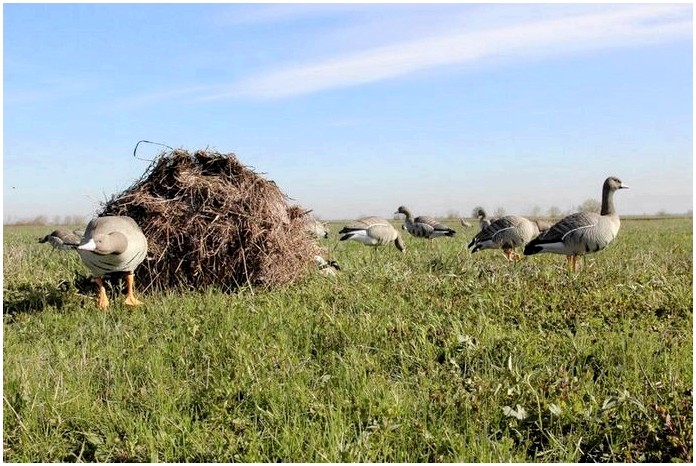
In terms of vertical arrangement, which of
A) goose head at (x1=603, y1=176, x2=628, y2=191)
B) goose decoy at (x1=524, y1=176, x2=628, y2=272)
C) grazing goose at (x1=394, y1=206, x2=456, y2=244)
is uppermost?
goose head at (x1=603, y1=176, x2=628, y2=191)

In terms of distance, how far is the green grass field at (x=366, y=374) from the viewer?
4.89 meters

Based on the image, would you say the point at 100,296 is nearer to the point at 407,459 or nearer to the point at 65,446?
the point at 65,446

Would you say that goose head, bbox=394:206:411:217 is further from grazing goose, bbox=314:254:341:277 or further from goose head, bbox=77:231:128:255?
goose head, bbox=77:231:128:255

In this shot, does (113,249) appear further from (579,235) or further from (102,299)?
(579,235)

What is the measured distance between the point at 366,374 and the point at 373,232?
1264cm

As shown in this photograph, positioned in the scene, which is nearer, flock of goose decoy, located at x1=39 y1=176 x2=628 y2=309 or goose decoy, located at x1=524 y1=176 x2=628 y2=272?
flock of goose decoy, located at x1=39 y1=176 x2=628 y2=309

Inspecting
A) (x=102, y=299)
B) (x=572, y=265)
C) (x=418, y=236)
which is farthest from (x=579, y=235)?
(x=418, y=236)

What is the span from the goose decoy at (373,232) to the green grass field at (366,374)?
8.98m

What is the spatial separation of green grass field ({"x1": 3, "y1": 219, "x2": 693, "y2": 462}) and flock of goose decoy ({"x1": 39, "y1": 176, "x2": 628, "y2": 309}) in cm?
66

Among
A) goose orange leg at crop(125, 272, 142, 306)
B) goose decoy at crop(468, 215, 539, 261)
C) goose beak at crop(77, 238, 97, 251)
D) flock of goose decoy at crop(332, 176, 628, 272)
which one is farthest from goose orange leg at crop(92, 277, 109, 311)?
A: goose decoy at crop(468, 215, 539, 261)

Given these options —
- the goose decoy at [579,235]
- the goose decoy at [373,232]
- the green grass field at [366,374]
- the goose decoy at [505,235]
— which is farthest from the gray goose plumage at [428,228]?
the green grass field at [366,374]

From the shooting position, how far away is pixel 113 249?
8.84 metres

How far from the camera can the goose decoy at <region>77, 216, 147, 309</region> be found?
880 centimetres

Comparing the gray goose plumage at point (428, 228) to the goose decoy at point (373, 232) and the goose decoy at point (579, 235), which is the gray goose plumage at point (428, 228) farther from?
the goose decoy at point (579, 235)
